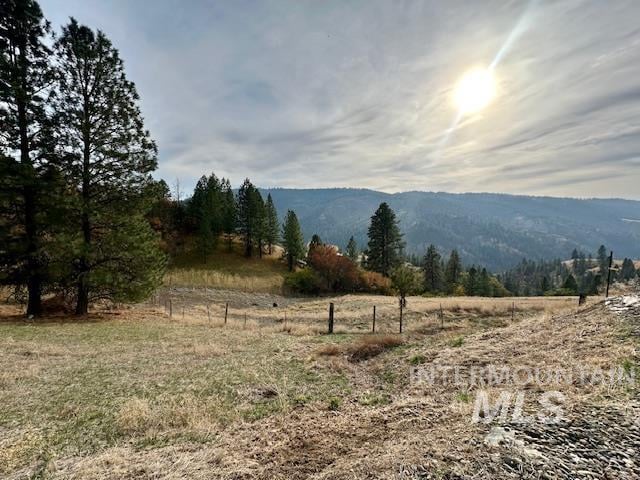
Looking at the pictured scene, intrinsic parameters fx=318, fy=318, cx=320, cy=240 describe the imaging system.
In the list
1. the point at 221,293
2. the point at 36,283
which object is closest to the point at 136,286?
the point at 36,283

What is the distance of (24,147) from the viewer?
50.8ft

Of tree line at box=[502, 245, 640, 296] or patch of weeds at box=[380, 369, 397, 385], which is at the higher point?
patch of weeds at box=[380, 369, 397, 385]

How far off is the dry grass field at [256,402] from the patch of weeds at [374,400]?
0.09 ft

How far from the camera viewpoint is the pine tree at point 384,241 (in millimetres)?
51969

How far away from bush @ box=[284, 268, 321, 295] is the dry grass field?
34.0 metres

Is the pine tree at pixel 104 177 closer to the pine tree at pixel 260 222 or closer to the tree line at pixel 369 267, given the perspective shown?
the tree line at pixel 369 267

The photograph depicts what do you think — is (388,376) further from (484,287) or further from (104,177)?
(484,287)

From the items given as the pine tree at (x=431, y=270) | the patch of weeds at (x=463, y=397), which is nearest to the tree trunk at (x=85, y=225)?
the patch of weeds at (x=463, y=397)

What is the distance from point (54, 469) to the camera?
13.8ft

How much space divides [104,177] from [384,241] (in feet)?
140

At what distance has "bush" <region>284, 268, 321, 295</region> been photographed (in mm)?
47406

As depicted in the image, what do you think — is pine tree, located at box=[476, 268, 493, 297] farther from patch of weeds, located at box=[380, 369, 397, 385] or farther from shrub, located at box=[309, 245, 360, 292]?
Result: patch of weeds, located at box=[380, 369, 397, 385]

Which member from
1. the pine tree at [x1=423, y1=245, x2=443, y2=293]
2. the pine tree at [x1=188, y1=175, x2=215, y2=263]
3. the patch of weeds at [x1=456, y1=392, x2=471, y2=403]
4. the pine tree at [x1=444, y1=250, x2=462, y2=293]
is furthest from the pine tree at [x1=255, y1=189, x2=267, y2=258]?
the patch of weeds at [x1=456, y1=392, x2=471, y2=403]

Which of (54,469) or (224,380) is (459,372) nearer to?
(224,380)
